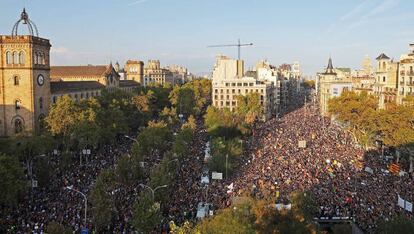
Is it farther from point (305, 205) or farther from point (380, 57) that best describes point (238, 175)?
point (380, 57)

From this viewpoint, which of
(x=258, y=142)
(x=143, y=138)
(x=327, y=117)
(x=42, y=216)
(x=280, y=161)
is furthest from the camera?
(x=327, y=117)

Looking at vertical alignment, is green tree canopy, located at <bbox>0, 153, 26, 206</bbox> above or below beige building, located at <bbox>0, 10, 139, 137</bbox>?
below

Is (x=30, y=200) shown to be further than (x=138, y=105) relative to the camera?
No

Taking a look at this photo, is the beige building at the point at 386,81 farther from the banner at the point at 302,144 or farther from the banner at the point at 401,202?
the banner at the point at 401,202

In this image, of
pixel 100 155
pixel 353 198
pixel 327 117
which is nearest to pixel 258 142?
pixel 100 155

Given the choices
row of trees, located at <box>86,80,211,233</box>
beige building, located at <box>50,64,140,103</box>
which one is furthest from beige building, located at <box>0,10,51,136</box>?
beige building, located at <box>50,64,140,103</box>

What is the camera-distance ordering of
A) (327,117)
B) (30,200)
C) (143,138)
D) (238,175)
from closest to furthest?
1. (30,200)
2. (238,175)
3. (143,138)
4. (327,117)

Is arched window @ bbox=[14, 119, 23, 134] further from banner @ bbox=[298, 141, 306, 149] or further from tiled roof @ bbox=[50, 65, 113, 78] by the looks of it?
tiled roof @ bbox=[50, 65, 113, 78]

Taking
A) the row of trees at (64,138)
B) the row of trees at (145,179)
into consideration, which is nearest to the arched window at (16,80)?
the row of trees at (64,138)
